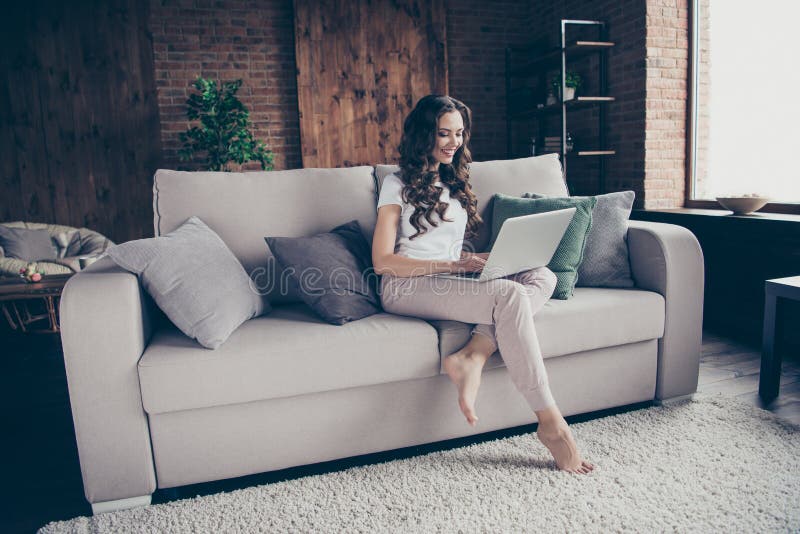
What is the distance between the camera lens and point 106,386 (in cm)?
152

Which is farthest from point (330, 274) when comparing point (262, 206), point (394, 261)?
point (262, 206)

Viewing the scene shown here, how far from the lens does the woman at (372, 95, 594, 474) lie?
65.9 inches

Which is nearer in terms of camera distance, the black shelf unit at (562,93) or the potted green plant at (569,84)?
the black shelf unit at (562,93)

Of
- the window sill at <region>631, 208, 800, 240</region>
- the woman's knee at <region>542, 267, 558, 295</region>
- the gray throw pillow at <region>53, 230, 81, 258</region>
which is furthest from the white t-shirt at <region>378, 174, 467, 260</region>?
the gray throw pillow at <region>53, 230, 81, 258</region>

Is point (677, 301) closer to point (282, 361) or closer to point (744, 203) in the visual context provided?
point (744, 203)

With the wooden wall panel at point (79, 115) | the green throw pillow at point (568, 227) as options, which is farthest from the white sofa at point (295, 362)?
the wooden wall panel at point (79, 115)

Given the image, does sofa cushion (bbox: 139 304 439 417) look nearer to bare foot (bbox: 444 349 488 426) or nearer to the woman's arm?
bare foot (bbox: 444 349 488 426)

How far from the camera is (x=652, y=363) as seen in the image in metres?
2.09

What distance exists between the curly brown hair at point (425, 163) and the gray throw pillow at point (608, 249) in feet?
1.81

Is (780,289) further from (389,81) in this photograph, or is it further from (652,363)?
(389,81)

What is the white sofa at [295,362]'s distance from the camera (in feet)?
5.02

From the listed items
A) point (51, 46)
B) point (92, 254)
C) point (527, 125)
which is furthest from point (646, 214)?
point (51, 46)

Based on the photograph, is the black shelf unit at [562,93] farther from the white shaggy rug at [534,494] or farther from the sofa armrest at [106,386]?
the sofa armrest at [106,386]

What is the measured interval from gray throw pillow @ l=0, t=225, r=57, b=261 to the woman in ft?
11.4
